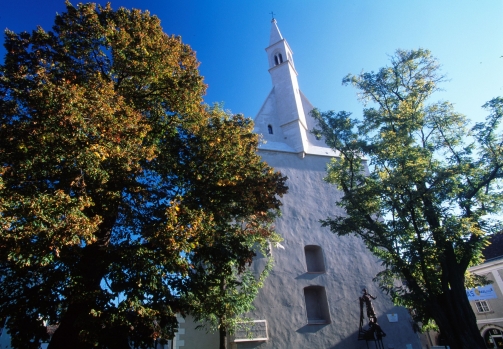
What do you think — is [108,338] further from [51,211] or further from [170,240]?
[51,211]

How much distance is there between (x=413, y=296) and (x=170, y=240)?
7.50m

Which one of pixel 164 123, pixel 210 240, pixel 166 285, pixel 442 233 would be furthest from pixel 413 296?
pixel 164 123

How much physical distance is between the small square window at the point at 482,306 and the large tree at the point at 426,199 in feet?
62.7

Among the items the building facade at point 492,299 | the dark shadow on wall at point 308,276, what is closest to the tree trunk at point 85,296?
the dark shadow on wall at point 308,276

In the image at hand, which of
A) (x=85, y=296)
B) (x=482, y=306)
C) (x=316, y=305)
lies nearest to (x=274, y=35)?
(x=316, y=305)

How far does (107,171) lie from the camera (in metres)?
7.40

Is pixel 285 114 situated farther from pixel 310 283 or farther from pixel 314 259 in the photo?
pixel 310 283

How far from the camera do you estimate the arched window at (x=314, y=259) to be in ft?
58.5

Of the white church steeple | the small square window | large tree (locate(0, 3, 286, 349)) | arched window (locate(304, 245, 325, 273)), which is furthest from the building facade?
large tree (locate(0, 3, 286, 349))

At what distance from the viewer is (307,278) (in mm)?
16891

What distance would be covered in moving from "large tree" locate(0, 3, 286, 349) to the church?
224 inches

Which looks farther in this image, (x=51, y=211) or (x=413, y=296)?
(x=413, y=296)

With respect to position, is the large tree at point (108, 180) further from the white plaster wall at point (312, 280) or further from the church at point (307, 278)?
the white plaster wall at point (312, 280)

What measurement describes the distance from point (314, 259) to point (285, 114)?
10302 mm
